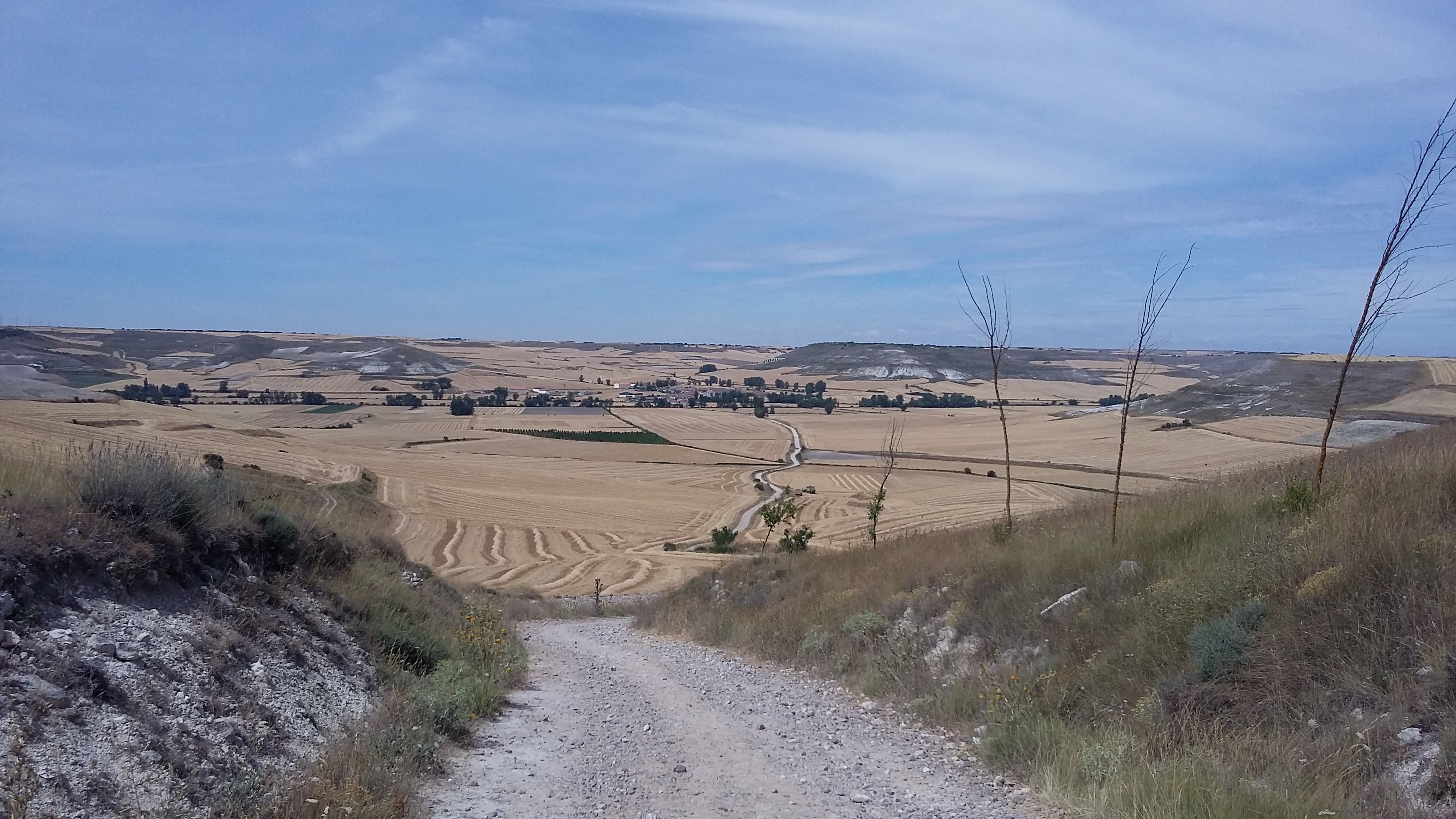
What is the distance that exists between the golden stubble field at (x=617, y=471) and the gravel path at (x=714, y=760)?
6738 millimetres

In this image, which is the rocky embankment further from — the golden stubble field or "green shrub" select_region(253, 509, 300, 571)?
the golden stubble field

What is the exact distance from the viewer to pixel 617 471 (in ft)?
276

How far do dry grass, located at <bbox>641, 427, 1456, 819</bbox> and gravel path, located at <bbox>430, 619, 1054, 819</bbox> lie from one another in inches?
21.8

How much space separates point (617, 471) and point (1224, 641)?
79074mm

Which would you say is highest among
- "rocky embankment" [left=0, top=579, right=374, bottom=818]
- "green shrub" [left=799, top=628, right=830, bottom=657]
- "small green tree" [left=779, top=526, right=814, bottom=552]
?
"rocky embankment" [left=0, top=579, right=374, bottom=818]

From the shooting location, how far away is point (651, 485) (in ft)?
246

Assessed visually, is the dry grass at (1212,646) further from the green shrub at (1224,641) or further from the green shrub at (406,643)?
the green shrub at (406,643)

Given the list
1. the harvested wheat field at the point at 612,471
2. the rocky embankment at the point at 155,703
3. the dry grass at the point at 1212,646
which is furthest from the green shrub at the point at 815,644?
the harvested wheat field at the point at 612,471

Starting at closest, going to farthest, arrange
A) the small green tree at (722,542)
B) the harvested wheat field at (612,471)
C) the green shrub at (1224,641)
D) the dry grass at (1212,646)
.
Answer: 1. the dry grass at (1212,646)
2. the green shrub at (1224,641)
3. the harvested wheat field at (612,471)
4. the small green tree at (722,542)

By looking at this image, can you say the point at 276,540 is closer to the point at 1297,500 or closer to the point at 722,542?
the point at 1297,500

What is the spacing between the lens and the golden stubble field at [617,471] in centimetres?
4453

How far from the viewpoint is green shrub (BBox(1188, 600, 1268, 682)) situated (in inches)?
253

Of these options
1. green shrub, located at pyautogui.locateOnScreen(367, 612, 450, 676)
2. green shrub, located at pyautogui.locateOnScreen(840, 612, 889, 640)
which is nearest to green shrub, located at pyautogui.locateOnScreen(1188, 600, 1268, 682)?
green shrub, located at pyautogui.locateOnScreen(840, 612, 889, 640)

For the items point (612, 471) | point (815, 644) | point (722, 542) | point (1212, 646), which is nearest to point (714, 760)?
point (1212, 646)
